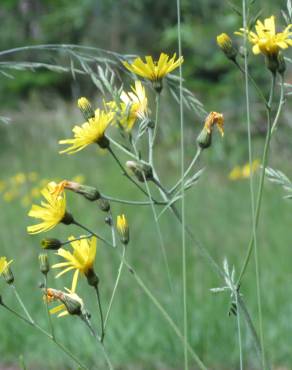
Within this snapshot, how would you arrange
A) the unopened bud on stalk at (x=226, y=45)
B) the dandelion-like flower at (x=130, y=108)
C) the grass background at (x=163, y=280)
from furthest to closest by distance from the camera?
the grass background at (x=163, y=280) → the unopened bud on stalk at (x=226, y=45) → the dandelion-like flower at (x=130, y=108)

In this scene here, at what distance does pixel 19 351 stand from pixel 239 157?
5422 mm

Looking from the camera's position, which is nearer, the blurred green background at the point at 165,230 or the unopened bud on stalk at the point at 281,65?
the unopened bud on stalk at the point at 281,65

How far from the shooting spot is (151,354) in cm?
337

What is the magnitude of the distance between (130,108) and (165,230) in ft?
12.8

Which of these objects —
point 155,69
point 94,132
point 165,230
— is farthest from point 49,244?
point 165,230

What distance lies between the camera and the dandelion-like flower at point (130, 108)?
4.12ft

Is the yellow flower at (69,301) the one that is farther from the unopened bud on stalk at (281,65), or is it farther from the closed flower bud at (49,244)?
the unopened bud on stalk at (281,65)

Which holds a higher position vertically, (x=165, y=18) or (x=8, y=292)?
(x=165, y=18)

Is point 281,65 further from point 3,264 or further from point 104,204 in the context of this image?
point 3,264

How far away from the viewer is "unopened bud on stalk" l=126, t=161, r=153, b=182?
1267mm

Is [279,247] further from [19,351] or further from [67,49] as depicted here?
[67,49]

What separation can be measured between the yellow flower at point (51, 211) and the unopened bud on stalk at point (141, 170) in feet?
0.36

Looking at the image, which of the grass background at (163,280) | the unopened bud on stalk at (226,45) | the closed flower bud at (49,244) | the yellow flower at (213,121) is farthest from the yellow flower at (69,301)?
the unopened bud on stalk at (226,45)

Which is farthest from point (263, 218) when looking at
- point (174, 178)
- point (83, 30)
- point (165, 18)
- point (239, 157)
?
point (83, 30)
